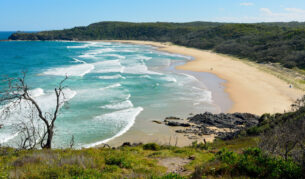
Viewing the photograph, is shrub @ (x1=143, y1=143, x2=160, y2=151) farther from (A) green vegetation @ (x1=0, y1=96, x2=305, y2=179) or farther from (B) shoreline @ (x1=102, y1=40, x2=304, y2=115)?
(B) shoreline @ (x1=102, y1=40, x2=304, y2=115)

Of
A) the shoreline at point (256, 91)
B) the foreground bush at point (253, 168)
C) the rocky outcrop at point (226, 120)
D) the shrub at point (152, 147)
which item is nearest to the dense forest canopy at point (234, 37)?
the shoreline at point (256, 91)

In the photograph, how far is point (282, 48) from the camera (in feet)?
181

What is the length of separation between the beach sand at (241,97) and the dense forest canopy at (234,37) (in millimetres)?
10625

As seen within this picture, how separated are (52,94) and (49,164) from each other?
75.7 ft

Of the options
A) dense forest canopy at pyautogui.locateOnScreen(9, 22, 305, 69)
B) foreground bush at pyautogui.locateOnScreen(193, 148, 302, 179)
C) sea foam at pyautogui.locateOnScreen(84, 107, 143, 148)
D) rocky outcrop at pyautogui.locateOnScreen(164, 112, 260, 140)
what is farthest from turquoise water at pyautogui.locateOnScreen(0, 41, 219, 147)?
dense forest canopy at pyautogui.locateOnScreen(9, 22, 305, 69)

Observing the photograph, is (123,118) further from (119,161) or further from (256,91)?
(256,91)

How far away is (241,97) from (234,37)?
66.8m

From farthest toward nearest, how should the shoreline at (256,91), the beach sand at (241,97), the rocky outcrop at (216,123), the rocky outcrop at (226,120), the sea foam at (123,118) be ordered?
the shoreline at (256,91) → the rocky outcrop at (226,120) → the sea foam at (123,118) → the rocky outcrop at (216,123) → the beach sand at (241,97)

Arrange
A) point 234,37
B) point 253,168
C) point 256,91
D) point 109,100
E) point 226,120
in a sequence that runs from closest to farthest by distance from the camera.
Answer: point 253,168, point 226,120, point 109,100, point 256,91, point 234,37

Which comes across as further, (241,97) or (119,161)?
(241,97)

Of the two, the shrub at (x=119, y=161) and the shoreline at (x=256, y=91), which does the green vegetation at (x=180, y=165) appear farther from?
the shoreline at (x=256, y=91)

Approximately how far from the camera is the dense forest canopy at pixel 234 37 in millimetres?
53625

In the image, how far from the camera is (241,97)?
2836 cm

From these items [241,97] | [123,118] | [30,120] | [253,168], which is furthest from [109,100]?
[253,168]
